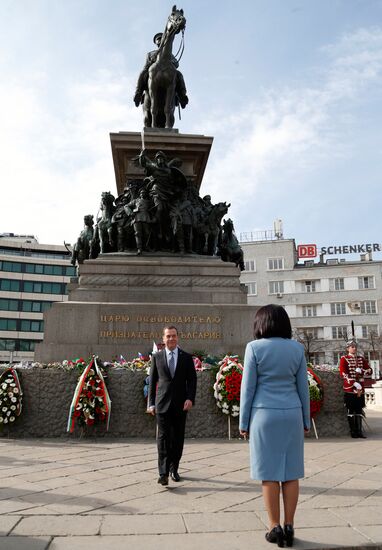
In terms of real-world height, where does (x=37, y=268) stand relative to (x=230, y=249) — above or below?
above

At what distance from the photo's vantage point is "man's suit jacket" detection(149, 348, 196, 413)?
244 inches

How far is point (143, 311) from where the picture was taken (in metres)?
12.1

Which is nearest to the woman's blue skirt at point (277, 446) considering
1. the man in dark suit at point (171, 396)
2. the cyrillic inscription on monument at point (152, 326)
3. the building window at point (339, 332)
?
the man in dark suit at point (171, 396)

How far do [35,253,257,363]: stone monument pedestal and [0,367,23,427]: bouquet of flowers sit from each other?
2102mm

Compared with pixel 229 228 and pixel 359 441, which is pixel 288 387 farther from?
pixel 229 228

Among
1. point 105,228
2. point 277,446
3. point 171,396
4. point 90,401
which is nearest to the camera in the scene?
point 277,446

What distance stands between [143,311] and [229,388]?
3.60m

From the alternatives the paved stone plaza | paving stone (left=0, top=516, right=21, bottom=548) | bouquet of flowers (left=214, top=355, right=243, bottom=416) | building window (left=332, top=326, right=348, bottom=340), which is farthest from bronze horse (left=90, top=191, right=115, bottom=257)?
building window (left=332, top=326, right=348, bottom=340)

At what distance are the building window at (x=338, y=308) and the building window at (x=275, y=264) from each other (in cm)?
922

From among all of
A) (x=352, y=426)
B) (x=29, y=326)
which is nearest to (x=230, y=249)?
(x=352, y=426)

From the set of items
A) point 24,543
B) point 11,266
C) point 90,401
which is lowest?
point 24,543

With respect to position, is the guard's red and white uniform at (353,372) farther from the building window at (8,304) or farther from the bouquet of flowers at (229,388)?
the building window at (8,304)

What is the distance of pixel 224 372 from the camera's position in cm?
963

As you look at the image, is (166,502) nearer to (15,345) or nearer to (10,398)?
(10,398)
